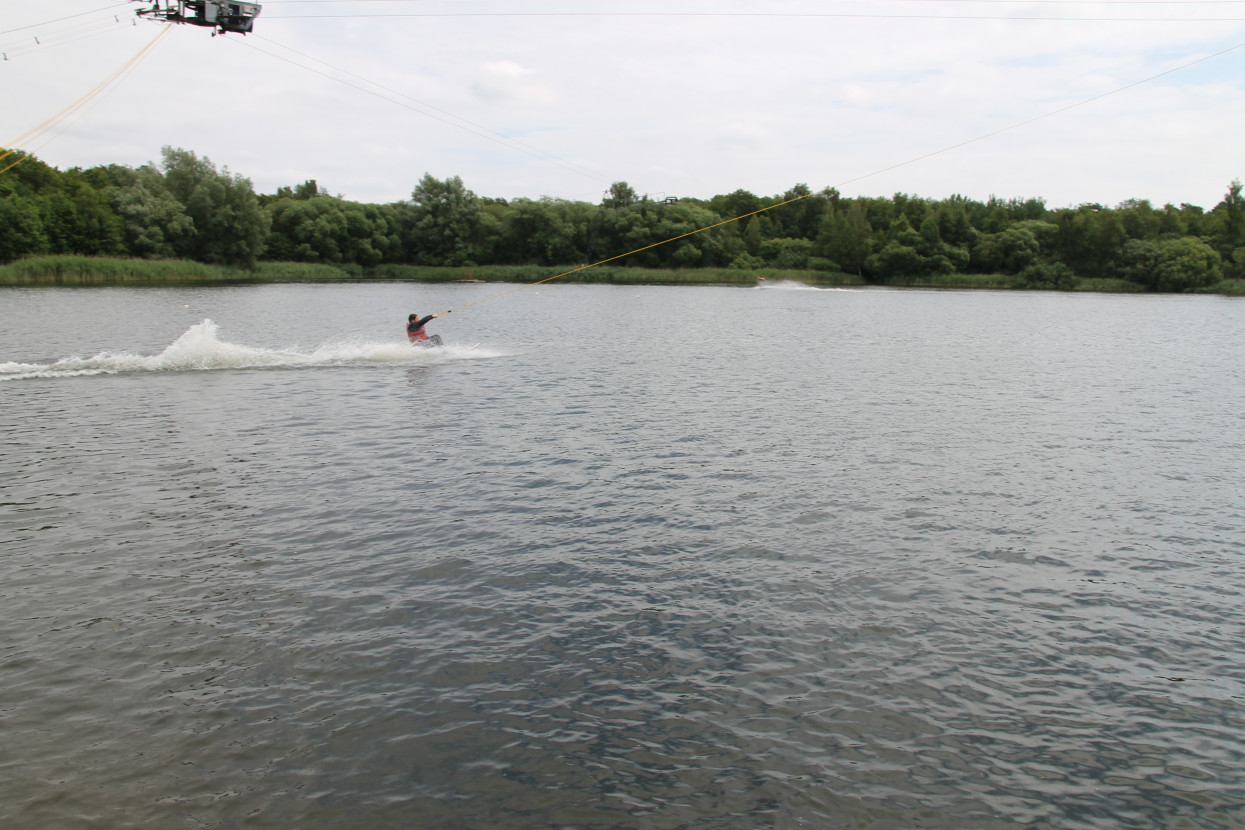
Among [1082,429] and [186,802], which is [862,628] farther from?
[1082,429]

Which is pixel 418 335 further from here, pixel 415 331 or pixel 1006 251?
pixel 1006 251

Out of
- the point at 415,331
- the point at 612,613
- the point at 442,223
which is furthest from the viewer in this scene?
the point at 442,223

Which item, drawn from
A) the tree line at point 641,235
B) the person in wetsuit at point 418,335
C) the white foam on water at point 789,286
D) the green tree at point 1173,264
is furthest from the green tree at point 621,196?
the person in wetsuit at point 418,335

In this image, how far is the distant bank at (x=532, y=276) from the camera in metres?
72.4

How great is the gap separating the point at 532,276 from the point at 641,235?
24.6m

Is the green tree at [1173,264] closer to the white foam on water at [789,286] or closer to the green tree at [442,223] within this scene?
the white foam on water at [789,286]

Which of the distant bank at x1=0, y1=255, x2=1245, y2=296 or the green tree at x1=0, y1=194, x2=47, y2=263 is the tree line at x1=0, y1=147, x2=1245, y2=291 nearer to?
the distant bank at x1=0, y1=255, x2=1245, y2=296

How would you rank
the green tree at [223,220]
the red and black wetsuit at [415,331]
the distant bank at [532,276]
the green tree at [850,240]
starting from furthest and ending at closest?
the green tree at [850,240] → the green tree at [223,220] → the distant bank at [532,276] → the red and black wetsuit at [415,331]

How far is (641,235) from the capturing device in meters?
114

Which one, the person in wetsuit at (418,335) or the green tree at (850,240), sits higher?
the green tree at (850,240)

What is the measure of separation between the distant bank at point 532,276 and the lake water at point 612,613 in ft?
189

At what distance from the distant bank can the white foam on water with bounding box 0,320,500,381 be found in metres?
47.3

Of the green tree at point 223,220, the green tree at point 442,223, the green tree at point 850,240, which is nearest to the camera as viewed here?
the green tree at point 223,220

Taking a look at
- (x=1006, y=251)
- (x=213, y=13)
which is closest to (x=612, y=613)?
(x=213, y=13)
